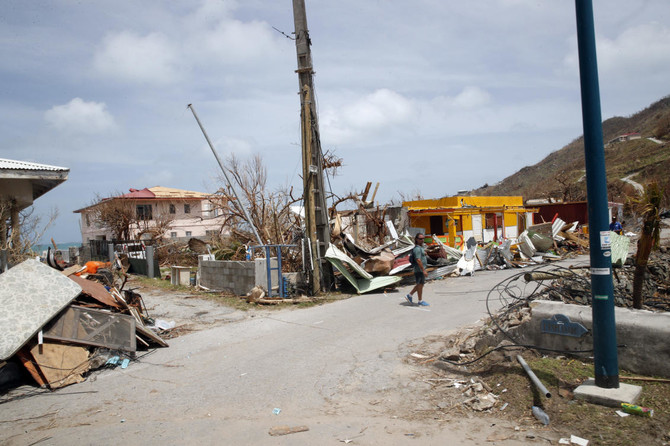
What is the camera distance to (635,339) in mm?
5074

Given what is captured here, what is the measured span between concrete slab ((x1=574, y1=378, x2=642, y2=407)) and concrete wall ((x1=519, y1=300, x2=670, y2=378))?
0.56 metres

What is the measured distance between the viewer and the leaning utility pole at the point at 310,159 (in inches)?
535

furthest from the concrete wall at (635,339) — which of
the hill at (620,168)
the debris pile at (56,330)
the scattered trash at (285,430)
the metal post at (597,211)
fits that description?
the hill at (620,168)

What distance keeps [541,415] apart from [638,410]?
84 centimetres

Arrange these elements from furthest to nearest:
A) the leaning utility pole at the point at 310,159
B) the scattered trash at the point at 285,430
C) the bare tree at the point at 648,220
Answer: the leaning utility pole at the point at 310,159, the bare tree at the point at 648,220, the scattered trash at the point at 285,430

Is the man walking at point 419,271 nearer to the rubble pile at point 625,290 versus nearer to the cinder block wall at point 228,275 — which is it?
the rubble pile at point 625,290

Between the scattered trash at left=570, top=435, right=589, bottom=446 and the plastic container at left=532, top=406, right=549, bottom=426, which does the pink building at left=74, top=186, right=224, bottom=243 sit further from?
the scattered trash at left=570, top=435, right=589, bottom=446

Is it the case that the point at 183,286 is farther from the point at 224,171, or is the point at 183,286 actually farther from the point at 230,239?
the point at 224,171

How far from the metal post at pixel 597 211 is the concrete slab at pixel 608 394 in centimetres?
8

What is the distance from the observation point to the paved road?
180 inches

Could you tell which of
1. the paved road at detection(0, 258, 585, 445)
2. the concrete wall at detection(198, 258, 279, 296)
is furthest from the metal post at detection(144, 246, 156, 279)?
the paved road at detection(0, 258, 585, 445)

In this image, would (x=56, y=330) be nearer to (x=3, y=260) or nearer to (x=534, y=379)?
(x=3, y=260)

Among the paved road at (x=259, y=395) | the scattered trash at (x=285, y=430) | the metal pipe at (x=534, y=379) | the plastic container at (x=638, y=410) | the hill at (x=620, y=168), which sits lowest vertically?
the paved road at (x=259, y=395)

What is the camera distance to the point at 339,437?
4391 millimetres
